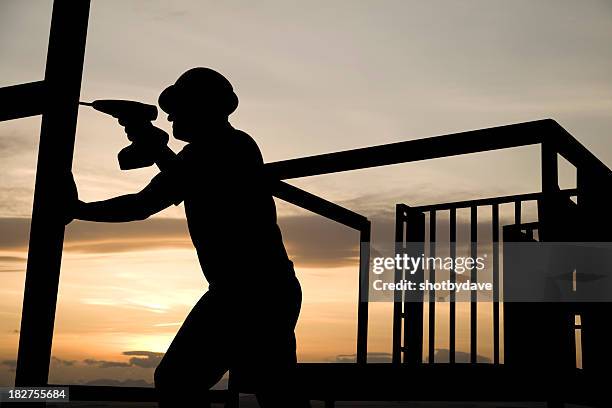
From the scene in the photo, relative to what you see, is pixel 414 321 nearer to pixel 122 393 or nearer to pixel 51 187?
pixel 122 393

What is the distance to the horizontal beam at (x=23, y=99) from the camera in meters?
2.08

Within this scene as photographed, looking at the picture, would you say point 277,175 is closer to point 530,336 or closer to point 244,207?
point 244,207

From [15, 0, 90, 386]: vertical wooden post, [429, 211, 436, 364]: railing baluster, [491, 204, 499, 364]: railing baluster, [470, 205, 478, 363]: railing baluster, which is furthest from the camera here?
[429, 211, 436, 364]: railing baluster

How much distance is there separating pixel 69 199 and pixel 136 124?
55 cm

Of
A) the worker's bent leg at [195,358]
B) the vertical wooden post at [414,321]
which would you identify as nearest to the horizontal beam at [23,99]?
the worker's bent leg at [195,358]

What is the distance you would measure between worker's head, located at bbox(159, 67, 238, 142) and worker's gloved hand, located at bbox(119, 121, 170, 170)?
→ 0.69 ft

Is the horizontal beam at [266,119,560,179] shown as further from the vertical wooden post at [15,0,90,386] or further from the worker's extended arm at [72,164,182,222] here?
the vertical wooden post at [15,0,90,386]

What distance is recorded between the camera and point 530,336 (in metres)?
3.31

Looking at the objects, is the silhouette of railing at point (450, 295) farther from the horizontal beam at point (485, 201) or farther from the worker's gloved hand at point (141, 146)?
Answer: the worker's gloved hand at point (141, 146)

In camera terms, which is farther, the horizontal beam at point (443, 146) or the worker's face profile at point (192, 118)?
the horizontal beam at point (443, 146)

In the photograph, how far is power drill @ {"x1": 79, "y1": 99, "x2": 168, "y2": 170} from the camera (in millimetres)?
2541

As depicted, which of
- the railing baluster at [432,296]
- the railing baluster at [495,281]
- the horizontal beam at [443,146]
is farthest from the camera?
the railing baluster at [432,296]

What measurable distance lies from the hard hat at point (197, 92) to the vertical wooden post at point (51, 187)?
0.32 metres

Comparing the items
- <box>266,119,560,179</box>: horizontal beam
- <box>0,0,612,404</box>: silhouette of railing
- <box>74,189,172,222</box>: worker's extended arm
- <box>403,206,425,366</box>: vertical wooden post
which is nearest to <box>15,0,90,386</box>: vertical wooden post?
<box>0,0,612,404</box>: silhouette of railing
